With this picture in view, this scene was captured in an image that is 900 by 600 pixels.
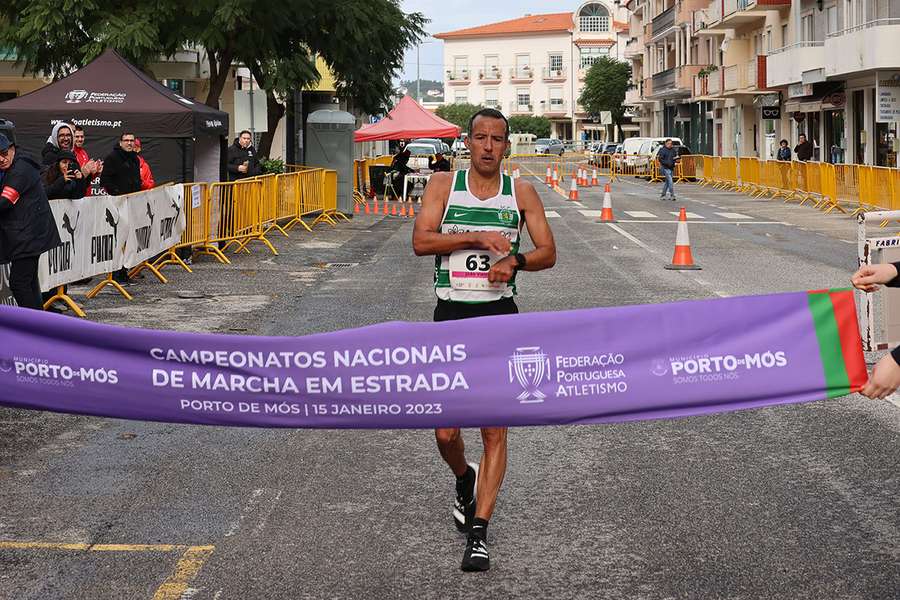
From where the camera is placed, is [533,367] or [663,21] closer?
[533,367]

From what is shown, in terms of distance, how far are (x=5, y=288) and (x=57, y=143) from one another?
4.23 metres

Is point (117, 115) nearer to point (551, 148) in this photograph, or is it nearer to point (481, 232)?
point (481, 232)

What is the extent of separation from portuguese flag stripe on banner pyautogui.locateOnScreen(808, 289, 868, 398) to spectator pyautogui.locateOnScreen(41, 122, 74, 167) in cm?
1078

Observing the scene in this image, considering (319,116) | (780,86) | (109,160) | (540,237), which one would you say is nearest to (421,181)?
(319,116)

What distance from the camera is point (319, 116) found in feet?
111

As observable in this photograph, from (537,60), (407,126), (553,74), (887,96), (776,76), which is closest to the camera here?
(407,126)

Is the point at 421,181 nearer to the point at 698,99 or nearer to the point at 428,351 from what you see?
the point at 698,99

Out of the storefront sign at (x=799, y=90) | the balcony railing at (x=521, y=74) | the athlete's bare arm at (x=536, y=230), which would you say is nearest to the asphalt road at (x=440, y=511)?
the athlete's bare arm at (x=536, y=230)

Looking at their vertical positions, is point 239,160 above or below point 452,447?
above

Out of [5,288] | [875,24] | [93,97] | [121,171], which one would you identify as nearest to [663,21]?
[875,24]

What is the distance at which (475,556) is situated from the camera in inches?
217

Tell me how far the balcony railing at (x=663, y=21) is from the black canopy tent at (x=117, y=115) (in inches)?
2716

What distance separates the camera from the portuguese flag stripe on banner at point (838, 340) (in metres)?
5.07

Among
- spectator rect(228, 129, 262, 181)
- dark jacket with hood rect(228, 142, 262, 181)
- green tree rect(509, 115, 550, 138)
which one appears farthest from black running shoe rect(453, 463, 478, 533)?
green tree rect(509, 115, 550, 138)
